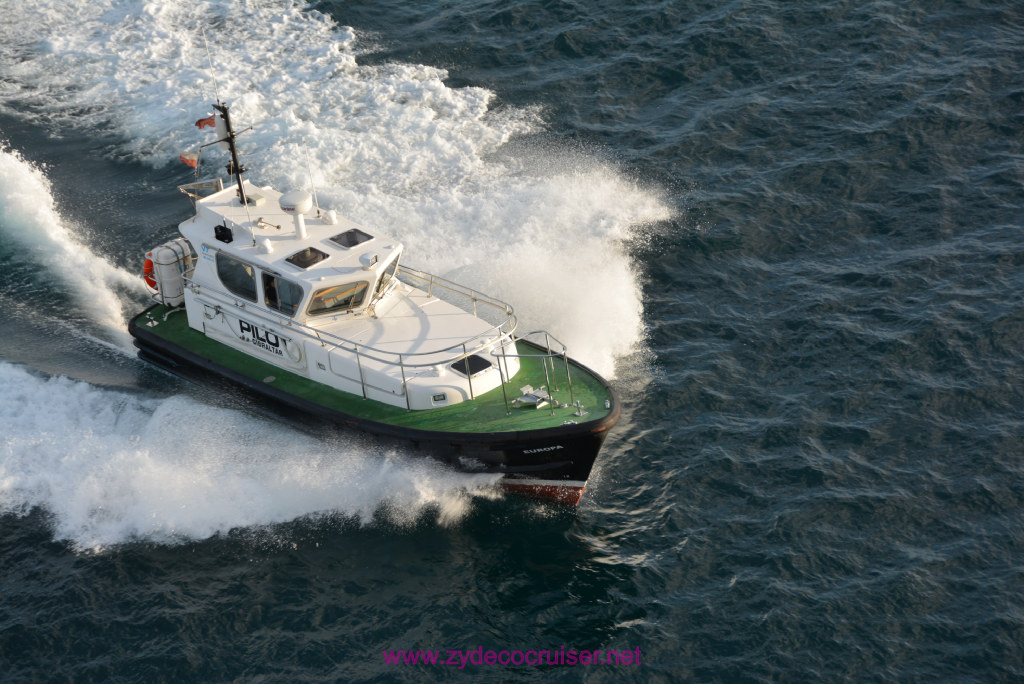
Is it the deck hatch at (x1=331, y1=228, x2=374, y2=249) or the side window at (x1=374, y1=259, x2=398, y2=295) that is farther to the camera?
the side window at (x1=374, y1=259, x2=398, y2=295)

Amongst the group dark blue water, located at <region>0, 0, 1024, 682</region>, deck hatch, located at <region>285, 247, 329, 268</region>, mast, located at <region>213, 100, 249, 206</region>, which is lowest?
dark blue water, located at <region>0, 0, 1024, 682</region>

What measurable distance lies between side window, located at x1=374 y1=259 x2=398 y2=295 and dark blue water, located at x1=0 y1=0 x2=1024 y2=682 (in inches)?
121

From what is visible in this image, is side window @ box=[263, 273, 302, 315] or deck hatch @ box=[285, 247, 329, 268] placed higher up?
deck hatch @ box=[285, 247, 329, 268]

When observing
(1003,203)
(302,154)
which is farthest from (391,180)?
(1003,203)

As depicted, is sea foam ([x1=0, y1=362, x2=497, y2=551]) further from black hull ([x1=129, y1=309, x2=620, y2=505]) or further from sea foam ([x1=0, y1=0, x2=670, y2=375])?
sea foam ([x1=0, y1=0, x2=670, y2=375])

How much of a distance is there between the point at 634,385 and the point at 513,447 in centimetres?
401

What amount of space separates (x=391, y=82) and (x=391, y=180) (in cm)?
456

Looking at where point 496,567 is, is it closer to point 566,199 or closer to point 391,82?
point 566,199

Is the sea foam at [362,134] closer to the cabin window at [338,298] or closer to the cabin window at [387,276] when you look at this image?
the cabin window at [387,276]

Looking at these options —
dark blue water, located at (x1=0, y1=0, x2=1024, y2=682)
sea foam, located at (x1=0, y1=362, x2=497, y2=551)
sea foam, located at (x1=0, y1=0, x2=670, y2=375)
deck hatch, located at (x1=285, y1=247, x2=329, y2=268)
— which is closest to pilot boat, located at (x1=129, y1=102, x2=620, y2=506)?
deck hatch, located at (x1=285, y1=247, x2=329, y2=268)

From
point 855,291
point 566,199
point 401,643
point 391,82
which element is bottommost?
point 401,643

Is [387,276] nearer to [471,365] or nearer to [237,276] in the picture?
[471,365]

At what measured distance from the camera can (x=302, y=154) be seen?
25000 millimetres

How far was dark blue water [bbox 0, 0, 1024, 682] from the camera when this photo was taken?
48.7 ft
